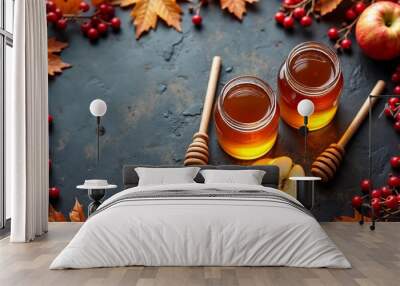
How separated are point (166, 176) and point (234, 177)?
2.03ft

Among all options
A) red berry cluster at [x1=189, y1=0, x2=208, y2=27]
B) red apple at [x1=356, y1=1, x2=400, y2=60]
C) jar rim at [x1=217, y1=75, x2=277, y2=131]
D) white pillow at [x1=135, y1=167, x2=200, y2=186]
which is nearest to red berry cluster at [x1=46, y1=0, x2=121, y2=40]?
red berry cluster at [x1=189, y1=0, x2=208, y2=27]

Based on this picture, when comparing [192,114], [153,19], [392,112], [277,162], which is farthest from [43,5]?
[392,112]

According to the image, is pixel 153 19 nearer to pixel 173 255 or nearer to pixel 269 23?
pixel 269 23

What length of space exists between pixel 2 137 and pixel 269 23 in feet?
9.19

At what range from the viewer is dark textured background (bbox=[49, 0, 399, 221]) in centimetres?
596

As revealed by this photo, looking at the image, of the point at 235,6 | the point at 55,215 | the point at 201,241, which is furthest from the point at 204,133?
the point at 201,241

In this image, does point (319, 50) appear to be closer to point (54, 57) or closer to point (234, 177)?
point (234, 177)

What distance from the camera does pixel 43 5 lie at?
5336 mm

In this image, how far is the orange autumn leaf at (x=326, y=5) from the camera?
5891 millimetres

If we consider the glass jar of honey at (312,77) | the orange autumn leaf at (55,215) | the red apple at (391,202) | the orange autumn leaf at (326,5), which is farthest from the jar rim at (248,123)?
the orange autumn leaf at (55,215)

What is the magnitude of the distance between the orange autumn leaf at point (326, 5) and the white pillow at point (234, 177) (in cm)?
175

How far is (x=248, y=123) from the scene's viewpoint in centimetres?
579

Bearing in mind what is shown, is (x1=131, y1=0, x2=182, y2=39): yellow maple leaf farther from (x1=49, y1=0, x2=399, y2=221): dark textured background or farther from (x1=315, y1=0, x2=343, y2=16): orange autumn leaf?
(x1=315, y1=0, x2=343, y2=16): orange autumn leaf

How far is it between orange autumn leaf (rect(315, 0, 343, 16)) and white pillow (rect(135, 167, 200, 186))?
2.03 meters
